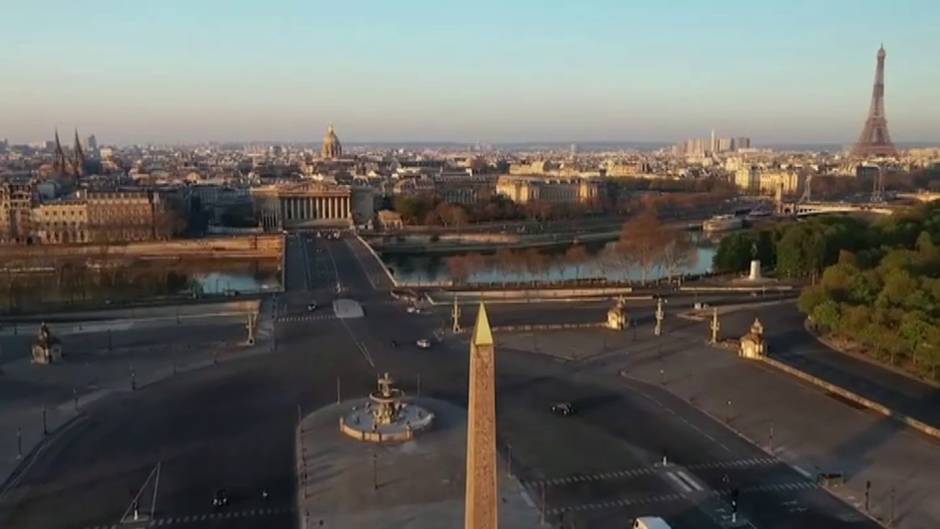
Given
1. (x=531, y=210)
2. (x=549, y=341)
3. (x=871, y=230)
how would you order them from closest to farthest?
(x=549, y=341), (x=871, y=230), (x=531, y=210)

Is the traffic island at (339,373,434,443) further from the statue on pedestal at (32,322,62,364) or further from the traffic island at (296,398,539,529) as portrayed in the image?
the statue on pedestal at (32,322,62,364)

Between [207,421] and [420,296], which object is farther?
[420,296]

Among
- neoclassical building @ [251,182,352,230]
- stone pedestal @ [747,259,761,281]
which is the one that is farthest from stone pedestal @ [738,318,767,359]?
neoclassical building @ [251,182,352,230]

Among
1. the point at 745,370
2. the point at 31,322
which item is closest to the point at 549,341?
the point at 745,370

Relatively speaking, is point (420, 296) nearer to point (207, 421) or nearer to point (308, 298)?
point (308, 298)

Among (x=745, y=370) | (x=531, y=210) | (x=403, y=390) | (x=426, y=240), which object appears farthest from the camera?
(x=531, y=210)

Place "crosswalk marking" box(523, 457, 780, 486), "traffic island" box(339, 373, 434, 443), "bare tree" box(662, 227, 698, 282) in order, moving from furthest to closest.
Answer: "bare tree" box(662, 227, 698, 282) → "traffic island" box(339, 373, 434, 443) → "crosswalk marking" box(523, 457, 780, 486)
